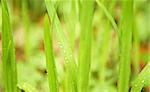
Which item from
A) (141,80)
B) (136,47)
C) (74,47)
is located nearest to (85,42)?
(141,80)

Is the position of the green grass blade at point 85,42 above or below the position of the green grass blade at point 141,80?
above

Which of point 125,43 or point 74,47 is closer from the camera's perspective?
point 125,43

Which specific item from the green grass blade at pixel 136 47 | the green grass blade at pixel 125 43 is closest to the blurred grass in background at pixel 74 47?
the green grass blade at pixel 136 47

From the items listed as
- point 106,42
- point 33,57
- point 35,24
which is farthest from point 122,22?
point 35,24

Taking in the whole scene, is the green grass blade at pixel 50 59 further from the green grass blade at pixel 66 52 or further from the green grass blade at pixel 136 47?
the green grass blade at pixel 136 47

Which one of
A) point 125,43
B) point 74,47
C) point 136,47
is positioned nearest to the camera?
point 125,43

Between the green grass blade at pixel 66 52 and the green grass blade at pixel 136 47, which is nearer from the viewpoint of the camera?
the green grass blade at pixel 66 52

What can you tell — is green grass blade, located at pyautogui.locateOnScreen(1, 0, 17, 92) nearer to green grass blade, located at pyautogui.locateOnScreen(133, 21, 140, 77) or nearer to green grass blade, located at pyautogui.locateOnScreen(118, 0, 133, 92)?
green grass blade, located at pyautogui.locateOnScreen(118, 0, 133, 92)

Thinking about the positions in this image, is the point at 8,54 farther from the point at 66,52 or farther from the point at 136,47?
the point at 136,47
